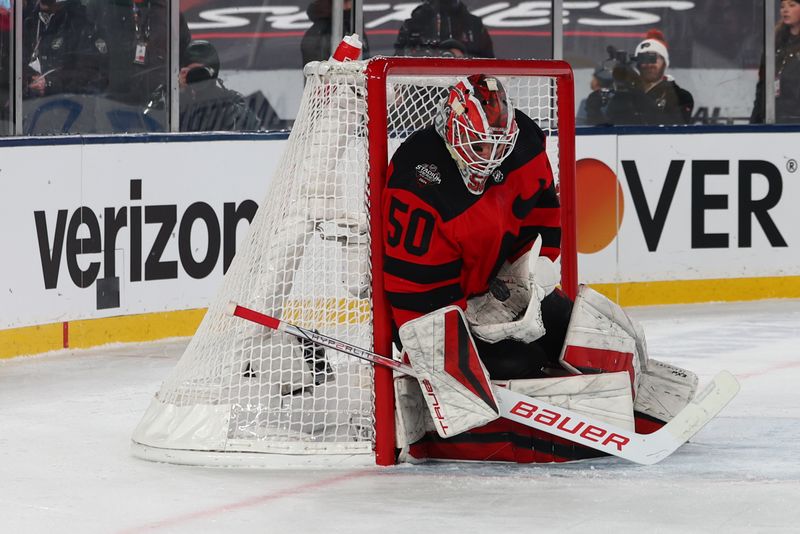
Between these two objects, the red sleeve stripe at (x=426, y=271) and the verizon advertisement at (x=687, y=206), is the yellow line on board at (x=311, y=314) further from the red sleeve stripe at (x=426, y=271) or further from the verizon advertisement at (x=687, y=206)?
the red sleeve stripe at (x=426, y=271)

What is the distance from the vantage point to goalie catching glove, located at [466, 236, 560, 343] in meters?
4.11

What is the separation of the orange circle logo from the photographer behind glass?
61cm

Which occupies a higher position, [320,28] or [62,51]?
[320,28]

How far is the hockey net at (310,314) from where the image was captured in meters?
4.21

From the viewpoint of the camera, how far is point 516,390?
417 cm

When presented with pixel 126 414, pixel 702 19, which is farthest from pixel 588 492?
pixel 702 19

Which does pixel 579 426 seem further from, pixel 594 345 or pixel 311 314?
pixel 311 314

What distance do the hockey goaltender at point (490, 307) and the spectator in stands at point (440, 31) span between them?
12.6 ft

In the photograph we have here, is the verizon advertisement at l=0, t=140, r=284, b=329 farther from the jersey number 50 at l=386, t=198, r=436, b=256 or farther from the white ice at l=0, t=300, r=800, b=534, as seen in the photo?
the jersey number 50 at l=386, t=198, r=436, b=256

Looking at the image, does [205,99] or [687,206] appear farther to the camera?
[687,206]

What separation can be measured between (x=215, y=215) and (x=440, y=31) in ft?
6.61

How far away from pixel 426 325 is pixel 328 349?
479 millimetres

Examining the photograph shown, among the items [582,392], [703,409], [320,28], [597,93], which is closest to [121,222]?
[320,28]

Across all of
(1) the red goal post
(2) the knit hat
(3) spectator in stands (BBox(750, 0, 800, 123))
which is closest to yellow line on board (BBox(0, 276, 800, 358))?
(1) the red goal post
